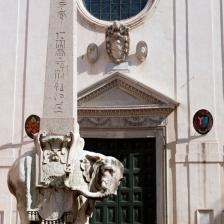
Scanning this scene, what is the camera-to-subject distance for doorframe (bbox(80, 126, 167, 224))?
14.8m

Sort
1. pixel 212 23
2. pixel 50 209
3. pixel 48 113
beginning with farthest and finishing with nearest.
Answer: pixel 212 23
pixel 48 113
pixel 50 209

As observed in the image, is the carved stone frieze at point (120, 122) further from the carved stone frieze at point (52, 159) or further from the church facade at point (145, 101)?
the carved stone frieze at point (52, 159)

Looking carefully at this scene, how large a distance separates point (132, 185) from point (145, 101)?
225cm

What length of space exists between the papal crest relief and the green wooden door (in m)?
2.26

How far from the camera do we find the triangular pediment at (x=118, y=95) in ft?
49.8

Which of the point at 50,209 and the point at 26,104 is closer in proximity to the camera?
the point at 50,209

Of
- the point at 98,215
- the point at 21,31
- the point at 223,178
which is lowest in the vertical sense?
the point at 98,215

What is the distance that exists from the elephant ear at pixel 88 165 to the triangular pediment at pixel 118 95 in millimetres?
7640

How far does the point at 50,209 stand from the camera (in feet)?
24.0

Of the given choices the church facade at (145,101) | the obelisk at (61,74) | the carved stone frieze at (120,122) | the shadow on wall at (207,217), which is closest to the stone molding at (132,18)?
the church facade at (145,101)

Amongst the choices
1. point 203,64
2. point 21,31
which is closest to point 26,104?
point 21,31

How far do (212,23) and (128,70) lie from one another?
8.51 ft

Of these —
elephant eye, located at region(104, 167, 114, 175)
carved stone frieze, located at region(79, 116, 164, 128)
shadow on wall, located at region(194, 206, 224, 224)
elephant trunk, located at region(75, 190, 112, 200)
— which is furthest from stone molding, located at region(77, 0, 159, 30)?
→ elephant trunk, located at region(75, 190, 112, 200)

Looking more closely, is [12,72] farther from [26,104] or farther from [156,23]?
[156,23]
